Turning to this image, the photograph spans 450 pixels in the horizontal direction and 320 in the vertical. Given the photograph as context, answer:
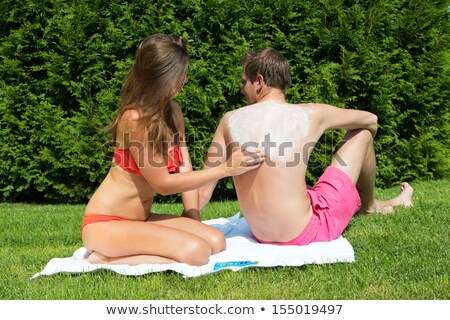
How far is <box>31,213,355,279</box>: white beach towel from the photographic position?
11.1 ft

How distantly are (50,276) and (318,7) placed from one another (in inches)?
223

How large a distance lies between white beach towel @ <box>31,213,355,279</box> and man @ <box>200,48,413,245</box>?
5.4 inches

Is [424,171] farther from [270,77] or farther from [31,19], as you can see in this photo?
[31,19]

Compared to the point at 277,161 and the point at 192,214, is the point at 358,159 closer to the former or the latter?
the point at 277,161

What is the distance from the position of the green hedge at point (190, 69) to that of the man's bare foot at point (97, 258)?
3.80 meters

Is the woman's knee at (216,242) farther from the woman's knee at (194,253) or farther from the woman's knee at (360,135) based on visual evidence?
the woman's knee at (360,135)

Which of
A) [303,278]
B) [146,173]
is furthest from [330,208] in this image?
[146,173]

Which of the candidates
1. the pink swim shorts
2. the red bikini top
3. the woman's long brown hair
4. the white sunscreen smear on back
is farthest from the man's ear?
the pink swim shorts

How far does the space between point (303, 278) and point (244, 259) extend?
50 cm

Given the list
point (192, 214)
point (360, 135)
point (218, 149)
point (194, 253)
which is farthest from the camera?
point (360, 135)

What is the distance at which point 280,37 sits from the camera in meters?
7.50

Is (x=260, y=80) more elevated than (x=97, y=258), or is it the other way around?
(x=260, y=80)

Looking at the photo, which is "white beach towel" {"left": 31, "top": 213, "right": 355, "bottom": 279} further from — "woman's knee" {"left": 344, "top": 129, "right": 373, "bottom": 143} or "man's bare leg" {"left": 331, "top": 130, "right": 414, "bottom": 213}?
"woman's knee" {"left": 344, "top": 129, "right": 373, "bottom": 143}

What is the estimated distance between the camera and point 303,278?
3.18 metres
